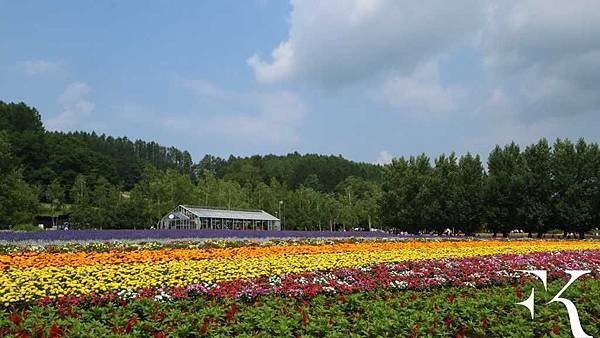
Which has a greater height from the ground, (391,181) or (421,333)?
(391,181)

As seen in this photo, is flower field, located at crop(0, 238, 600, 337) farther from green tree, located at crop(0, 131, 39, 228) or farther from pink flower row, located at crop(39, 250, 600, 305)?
green tree, located at crop(0, 131, 39, 228)

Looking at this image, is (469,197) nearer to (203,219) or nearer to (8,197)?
(203,219)

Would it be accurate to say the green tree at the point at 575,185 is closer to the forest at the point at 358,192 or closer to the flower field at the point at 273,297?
the forest at the point at 358,192

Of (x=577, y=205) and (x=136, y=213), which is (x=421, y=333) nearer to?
(x=577, y=205)

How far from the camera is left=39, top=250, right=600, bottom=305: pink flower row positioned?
8.58m

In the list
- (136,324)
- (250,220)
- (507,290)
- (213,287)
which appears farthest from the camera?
(250,220)

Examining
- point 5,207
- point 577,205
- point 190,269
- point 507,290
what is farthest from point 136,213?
point 507,290

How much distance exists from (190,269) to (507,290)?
606 cm

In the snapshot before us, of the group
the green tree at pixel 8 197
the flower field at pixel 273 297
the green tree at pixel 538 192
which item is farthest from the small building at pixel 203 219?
the flower field at pixel 273 297

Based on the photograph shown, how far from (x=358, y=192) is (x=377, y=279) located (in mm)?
80464

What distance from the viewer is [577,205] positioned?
106 feet

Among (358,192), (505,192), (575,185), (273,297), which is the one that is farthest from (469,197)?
(358,192)

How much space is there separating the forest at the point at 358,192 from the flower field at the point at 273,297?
21625mm

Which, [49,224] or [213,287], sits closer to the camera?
[213,287]
